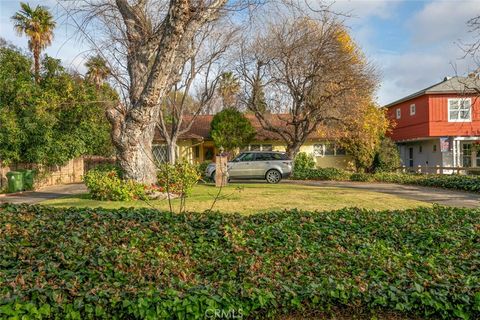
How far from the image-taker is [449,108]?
28281 mm

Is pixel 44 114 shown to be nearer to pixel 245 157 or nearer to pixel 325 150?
pixel 245 157

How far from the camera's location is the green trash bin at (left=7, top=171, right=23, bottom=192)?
61.8 ft

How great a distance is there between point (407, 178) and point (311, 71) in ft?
26.0

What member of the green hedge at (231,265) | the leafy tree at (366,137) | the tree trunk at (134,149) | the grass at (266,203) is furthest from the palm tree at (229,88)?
the green hedge at (231,265)

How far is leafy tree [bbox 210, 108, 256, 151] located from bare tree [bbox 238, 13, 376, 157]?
3081mm

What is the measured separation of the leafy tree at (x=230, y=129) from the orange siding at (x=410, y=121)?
11989mm

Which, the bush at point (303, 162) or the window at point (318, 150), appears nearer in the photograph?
the bush at point (303, 162)

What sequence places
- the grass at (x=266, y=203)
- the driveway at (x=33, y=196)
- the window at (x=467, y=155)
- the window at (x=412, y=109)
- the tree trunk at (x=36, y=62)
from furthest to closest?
the window at (x=412, y=109), the window at (x=467, y=155), the tree trunk at (x=36, y=62), the driveway at (x=33, y=196), the grass at (x=266, y=203)

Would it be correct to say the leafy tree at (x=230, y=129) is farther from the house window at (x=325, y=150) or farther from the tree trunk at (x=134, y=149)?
the tree trunk at (x=134, y=149)

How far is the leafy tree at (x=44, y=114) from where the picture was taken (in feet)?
64.6

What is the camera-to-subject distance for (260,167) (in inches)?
837

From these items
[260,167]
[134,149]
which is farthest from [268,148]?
[134,149]

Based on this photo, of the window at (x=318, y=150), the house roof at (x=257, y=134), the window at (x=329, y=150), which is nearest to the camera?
the house roof at (x=257, y=134)

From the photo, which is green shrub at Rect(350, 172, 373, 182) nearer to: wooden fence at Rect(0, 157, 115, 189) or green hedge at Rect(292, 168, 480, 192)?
green hedge at Rect(292, 168, 480, 192)
